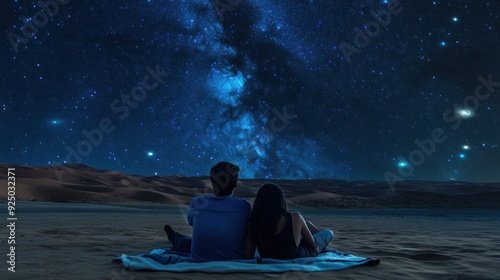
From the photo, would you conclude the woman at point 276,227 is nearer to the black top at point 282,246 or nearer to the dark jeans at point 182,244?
the black top at point 282,246

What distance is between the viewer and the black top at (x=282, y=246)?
16.5 ft

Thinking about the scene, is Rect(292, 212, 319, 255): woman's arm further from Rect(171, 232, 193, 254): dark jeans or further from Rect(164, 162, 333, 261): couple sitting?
Rect(171, 232, 193, 254): dark jeans

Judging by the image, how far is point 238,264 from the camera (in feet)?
15.6

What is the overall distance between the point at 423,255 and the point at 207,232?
3.39m

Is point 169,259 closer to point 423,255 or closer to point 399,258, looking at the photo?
point 399,258

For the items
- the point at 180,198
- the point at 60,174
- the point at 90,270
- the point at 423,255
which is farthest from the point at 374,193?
the point at 90,270

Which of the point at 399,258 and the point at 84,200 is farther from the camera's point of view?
the point at 84,200

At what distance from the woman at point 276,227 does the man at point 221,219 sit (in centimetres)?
15

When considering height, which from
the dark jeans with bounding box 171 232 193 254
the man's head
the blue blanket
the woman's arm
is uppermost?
the man's head

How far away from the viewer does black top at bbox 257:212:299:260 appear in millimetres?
5023

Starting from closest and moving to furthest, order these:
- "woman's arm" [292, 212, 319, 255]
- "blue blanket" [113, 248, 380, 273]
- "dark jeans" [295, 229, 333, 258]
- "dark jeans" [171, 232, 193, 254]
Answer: "blue blanket" [113, 248, 380, 273], "woman's arm" [292, 212, 319, 255], "dark jeans" [295, 229, 333, 258], "dark jeans" [171, 232, 193, 254]

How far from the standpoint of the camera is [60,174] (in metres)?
50.5

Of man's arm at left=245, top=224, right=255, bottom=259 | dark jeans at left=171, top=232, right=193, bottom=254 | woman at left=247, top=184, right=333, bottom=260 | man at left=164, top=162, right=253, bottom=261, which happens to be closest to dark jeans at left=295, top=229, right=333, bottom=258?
woman at left=247, top=184, right=333, bottom=260

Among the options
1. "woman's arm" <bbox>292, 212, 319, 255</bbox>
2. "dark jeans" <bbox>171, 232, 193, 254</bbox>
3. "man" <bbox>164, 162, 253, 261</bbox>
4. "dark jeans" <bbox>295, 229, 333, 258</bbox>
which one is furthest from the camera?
"dark jeans" <bbox>171, 232, 193, 254</bbox>
